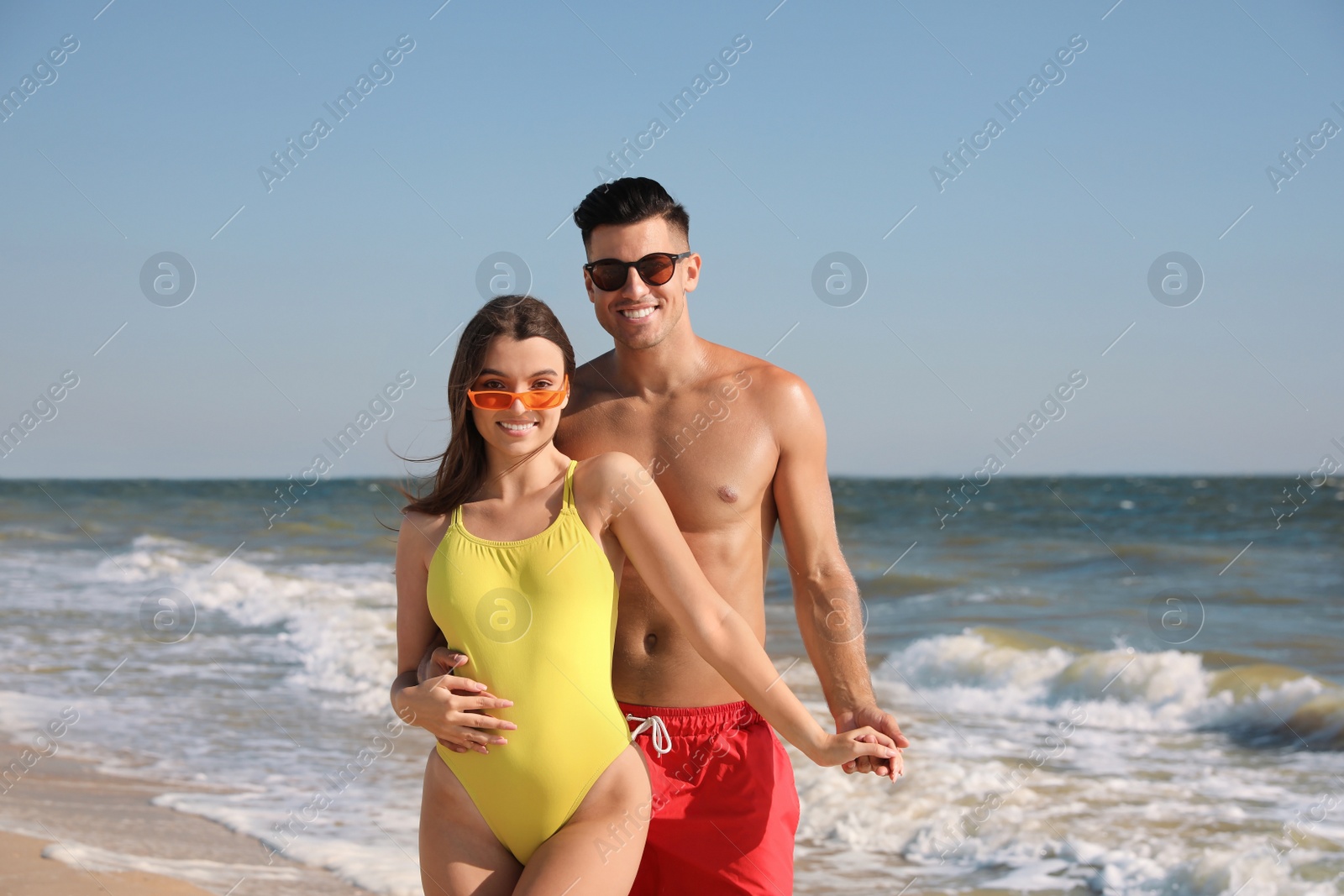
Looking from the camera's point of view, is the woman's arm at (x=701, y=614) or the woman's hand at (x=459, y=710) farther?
the woman's arm at (x=701, y=614)

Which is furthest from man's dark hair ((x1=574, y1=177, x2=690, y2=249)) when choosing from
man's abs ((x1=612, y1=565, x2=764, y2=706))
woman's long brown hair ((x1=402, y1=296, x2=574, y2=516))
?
man's abs ((x1=612, y1=565, x2=764, y2=706))

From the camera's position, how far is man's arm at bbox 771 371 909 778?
3262mm

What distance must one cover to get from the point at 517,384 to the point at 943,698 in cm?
852

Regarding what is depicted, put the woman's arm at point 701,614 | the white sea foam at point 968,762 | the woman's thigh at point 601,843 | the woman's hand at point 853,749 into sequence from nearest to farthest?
the woman's thigh at point 601,843
the woman's arm at point 701,614
the woman's hand at point 853,749
the white sea foam at point 968,762

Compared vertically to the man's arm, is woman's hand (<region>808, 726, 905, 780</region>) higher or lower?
lower

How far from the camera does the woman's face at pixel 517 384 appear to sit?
268 cm

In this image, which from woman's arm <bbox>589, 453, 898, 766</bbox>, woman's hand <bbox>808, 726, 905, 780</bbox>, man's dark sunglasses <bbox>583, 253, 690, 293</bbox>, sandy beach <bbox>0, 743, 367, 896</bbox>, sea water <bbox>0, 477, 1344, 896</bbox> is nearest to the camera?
woman's arm <bbox>589, 453, 898, 766</bbox>

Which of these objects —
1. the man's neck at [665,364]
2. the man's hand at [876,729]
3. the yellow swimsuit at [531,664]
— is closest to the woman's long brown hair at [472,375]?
the yellow swimsuit at [531,664]

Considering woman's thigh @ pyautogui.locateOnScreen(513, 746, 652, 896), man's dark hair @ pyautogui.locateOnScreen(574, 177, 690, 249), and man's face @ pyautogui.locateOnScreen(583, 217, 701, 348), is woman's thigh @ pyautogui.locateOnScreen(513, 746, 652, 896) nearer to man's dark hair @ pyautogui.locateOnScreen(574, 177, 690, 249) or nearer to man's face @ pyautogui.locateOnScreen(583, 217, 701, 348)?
man's face @ pyautogui.locateOnScreen(583, 217, 701, 348)

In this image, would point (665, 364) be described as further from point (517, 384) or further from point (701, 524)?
point (517, 384)

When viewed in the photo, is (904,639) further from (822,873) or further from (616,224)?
(616,224)

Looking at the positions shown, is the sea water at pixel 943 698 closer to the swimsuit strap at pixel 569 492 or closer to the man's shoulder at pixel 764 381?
the man's shoulder at pixel 764 381

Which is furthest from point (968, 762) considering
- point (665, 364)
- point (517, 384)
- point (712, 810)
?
point (517, 384)

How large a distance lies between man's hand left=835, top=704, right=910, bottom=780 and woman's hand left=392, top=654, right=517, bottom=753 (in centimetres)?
84
